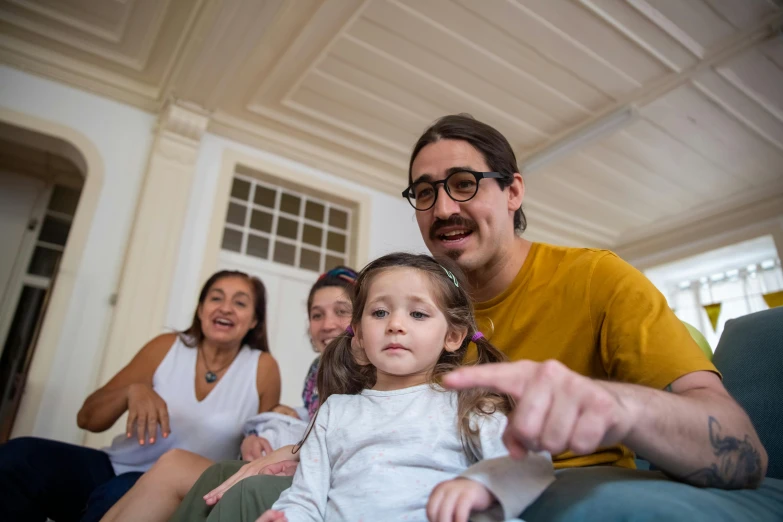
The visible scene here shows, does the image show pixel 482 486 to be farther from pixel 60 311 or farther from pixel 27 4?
pixel 27 4

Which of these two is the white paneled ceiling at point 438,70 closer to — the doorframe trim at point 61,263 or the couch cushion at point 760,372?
the doorframe trim at point 61,263

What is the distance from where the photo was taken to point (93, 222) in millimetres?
3002

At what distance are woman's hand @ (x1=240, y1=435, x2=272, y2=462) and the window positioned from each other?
2.43 meters

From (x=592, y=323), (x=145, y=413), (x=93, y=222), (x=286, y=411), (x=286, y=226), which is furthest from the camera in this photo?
(x=286, y=226)

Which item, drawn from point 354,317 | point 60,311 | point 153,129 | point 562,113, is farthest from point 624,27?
point 60,311

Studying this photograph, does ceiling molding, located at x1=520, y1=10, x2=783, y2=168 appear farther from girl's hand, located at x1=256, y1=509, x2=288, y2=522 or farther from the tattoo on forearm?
girl's hand, located at x1=256, y1=509, x2=288, y2=522

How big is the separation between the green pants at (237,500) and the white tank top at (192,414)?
73 centimetres

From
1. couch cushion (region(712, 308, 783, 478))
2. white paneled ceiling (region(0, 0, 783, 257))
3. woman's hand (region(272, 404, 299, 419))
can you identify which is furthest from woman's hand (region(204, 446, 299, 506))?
white paneled ceiling (region(0, 0, 783, 257))

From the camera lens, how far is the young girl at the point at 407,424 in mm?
666

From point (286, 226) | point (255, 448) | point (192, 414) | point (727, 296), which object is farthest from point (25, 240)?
point (727, 296)

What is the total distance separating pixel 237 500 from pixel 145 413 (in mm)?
738

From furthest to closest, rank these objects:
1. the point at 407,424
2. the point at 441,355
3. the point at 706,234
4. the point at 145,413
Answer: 1. the point at 706,234
2. the point at 145,413
3. the point at 441,355
4. the point at 407,424

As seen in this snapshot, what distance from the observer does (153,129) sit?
3.38m

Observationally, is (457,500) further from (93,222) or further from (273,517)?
(93,222)
